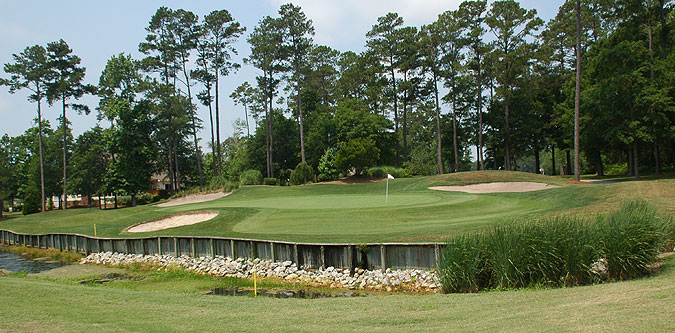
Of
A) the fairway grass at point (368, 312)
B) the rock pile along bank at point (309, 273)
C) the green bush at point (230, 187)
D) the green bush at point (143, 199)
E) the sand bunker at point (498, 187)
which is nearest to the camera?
the fairway grass at point (368, 312)

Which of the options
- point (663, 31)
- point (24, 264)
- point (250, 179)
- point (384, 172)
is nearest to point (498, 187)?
point (384, 172)

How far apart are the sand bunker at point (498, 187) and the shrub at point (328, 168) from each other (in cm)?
1541

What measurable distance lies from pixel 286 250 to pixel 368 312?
8.38m

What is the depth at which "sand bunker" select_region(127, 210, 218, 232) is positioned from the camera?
2544 centimetres

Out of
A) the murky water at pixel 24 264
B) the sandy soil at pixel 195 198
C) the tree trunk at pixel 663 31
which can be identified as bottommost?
the murky water at pixel 24 264

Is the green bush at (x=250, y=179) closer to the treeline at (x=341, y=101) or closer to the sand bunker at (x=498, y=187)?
the treeline at (x=341, y=101)

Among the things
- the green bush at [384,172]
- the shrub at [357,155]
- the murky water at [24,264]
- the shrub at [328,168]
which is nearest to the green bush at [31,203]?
the murky water at [24,264]

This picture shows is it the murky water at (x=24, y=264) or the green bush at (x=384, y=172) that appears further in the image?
the green bush at (x=384, y=172)

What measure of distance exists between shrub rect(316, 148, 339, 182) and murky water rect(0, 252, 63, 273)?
2858 cm

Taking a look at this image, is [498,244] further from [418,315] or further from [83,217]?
[83,217]

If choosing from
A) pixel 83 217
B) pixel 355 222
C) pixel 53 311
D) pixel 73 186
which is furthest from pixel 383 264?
pixel 73 186

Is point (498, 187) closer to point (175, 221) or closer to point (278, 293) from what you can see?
point (175, 221)

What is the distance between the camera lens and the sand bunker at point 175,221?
25438 mm

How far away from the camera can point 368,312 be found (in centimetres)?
733
